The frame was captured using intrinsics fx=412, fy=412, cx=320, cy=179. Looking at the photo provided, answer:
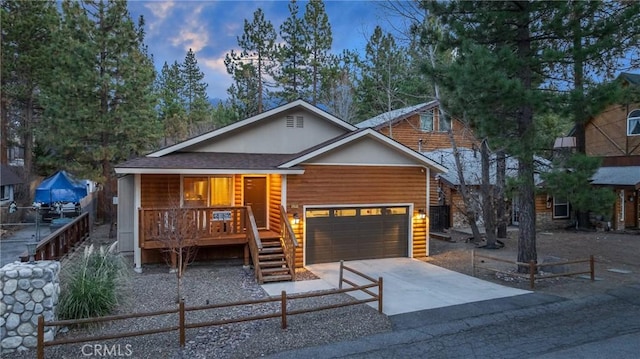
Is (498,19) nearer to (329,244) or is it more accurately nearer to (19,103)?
(329,244)

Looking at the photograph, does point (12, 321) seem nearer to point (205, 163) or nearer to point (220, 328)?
point (220, 328)

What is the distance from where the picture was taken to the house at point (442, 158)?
66.0ft

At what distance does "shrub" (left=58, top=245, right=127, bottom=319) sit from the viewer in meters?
7.11

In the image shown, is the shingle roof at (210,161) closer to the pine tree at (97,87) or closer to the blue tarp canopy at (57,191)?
the pine tree at (97,87)

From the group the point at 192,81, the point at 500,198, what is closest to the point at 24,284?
the point at 500,198

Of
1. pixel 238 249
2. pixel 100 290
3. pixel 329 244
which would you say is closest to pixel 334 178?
pixel 329 244

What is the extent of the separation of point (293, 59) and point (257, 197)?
21.7 metres

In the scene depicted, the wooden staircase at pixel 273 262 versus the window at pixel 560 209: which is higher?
the window at pixel 560 209

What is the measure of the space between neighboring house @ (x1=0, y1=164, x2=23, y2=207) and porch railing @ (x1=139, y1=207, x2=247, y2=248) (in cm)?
1472

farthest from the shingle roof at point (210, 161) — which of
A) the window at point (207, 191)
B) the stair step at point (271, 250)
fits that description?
the stair step at point (271, 250)

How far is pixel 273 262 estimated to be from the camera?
11125 millimetres

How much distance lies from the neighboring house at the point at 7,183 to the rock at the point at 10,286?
18.0 m

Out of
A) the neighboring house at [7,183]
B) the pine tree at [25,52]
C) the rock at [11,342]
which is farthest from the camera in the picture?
the neighboring house at [7,183]

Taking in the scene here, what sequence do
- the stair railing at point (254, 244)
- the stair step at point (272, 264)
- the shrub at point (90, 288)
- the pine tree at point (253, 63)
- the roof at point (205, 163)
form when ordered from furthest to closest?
the pine tree at point (253, 63) < the roof at point (205, 163) < the stair step at point (272, 264) < the stair railing at point (254, 244) < the shrub at point (90, 288)
